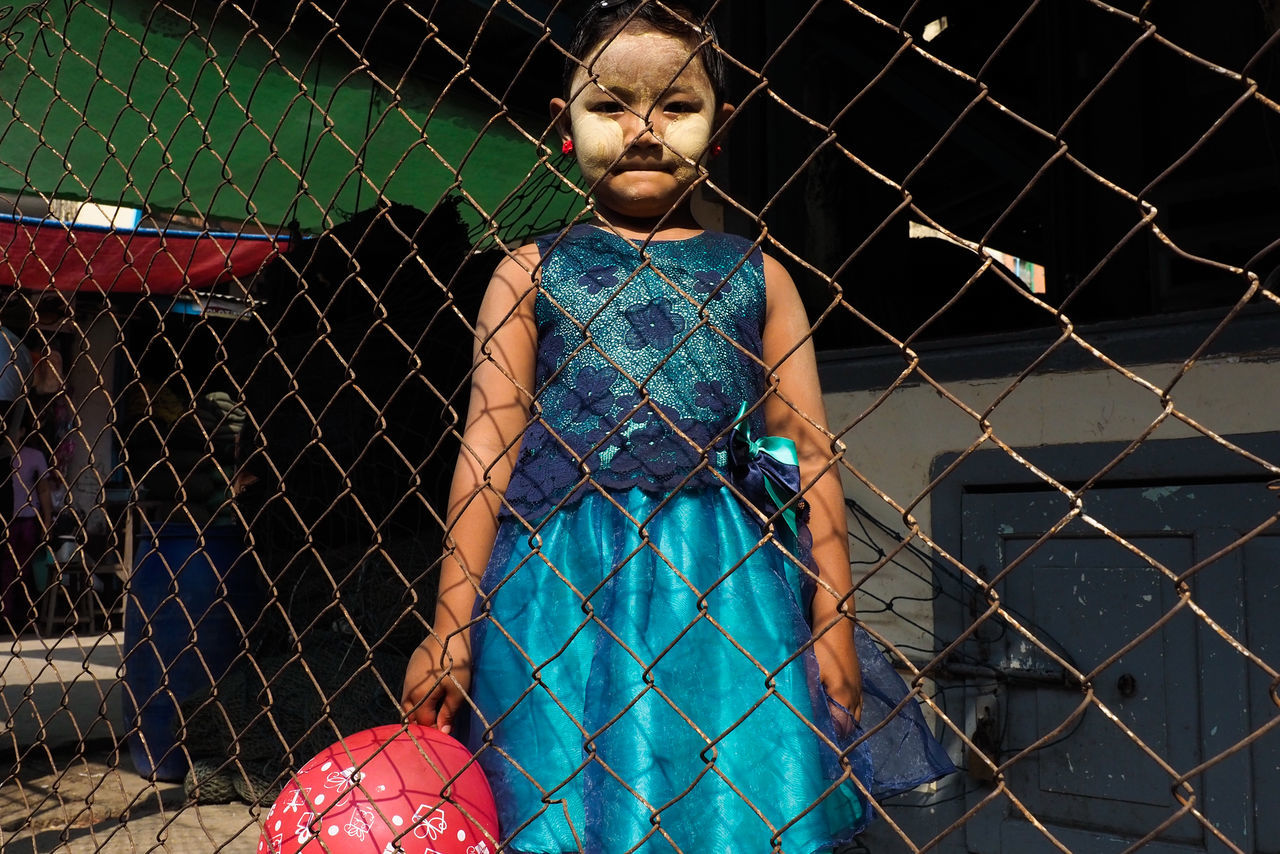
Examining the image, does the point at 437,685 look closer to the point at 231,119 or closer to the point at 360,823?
the point at 360,823

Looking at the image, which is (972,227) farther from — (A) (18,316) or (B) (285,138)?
(A) (18,316)

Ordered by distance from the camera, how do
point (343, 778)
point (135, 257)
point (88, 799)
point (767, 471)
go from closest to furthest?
point (767, 471) < point (343, 778) < point (88, 799) < point (135, 257)

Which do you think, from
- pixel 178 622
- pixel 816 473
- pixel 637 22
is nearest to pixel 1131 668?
pixel 816 473

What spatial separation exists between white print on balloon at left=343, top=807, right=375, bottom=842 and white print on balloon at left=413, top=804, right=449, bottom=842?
0.08m

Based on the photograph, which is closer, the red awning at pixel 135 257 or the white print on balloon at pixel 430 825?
the white print on balloon at pixel 430 825

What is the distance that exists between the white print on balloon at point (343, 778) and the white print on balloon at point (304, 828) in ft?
0.17

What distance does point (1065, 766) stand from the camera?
2803 millimetres

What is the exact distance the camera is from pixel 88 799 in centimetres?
250

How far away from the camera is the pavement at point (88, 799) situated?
261 cm

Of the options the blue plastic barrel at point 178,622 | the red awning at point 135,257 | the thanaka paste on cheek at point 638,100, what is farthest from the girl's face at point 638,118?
the red awning at point 135,257

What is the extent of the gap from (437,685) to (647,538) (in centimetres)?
49

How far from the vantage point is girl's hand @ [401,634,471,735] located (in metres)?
1.69

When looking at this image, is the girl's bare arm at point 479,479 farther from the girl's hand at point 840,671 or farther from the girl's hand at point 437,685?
the girl's hand at point 840,671

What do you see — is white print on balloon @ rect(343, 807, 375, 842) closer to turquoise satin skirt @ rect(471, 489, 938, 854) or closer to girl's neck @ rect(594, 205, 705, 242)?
turquoise satin skirt @ rect(471, 489, 938, 854)
